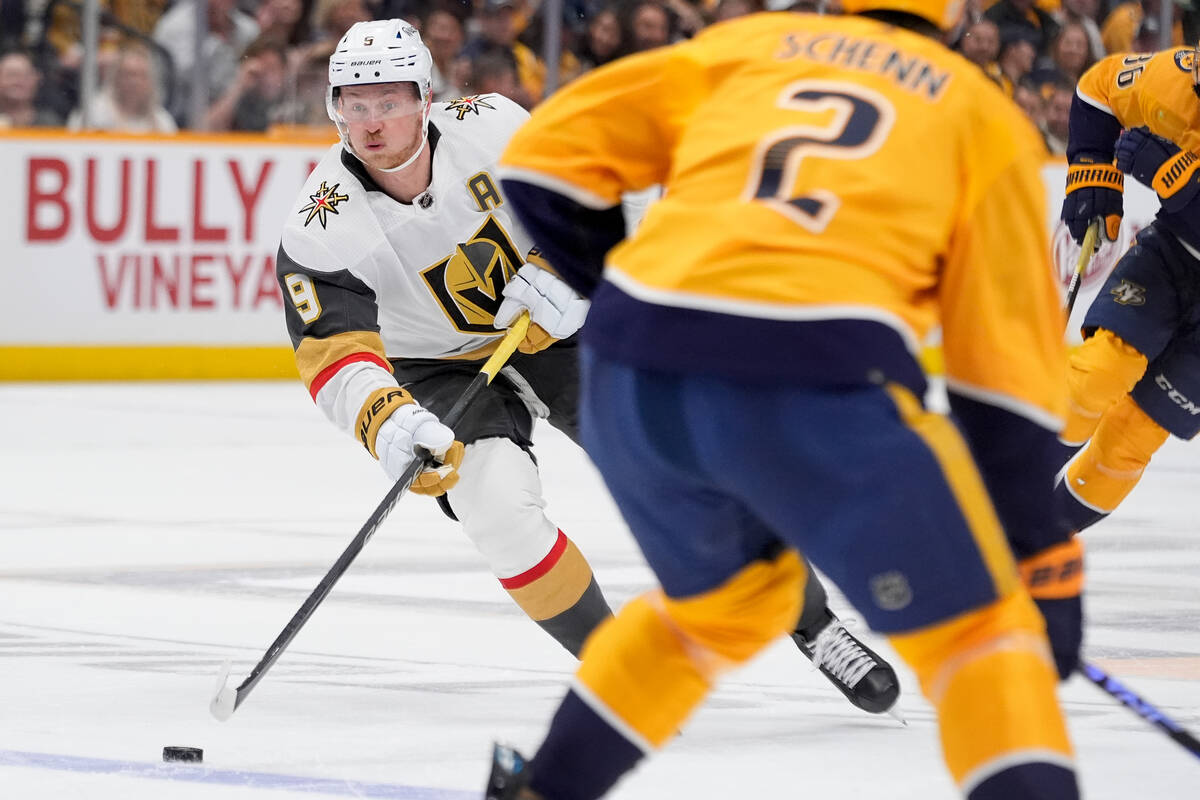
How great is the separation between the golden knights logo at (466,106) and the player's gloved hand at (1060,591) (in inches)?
82.7

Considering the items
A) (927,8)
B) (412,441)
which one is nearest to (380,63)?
(412,441)

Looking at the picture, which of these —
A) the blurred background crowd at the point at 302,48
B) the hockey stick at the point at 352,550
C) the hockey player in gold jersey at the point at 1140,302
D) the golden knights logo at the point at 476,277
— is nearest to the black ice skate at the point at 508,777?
the hockey stick at the point at 352,550

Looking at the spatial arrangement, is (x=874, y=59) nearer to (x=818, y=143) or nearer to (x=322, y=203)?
(x=818, y=143)

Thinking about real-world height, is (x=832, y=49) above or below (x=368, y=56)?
above

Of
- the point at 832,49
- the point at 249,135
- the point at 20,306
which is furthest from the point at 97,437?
the point at 832,49

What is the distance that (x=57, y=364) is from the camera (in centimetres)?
903

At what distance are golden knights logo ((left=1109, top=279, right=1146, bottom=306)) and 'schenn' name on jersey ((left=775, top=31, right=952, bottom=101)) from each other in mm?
3058

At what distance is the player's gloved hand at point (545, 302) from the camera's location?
3896mm

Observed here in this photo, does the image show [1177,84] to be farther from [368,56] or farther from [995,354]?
[995,354]

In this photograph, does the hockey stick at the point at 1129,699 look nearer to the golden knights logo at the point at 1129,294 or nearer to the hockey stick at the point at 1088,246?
the golden knights logo at the point at 1129,294

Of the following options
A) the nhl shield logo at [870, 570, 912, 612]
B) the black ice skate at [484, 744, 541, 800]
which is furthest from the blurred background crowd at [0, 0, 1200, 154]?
the nhl shield logo at [870, 570, 912, 612]

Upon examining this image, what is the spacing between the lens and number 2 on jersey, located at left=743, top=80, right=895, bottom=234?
7.07 ft

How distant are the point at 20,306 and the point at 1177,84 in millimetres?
5196

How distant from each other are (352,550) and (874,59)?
5.91ft
